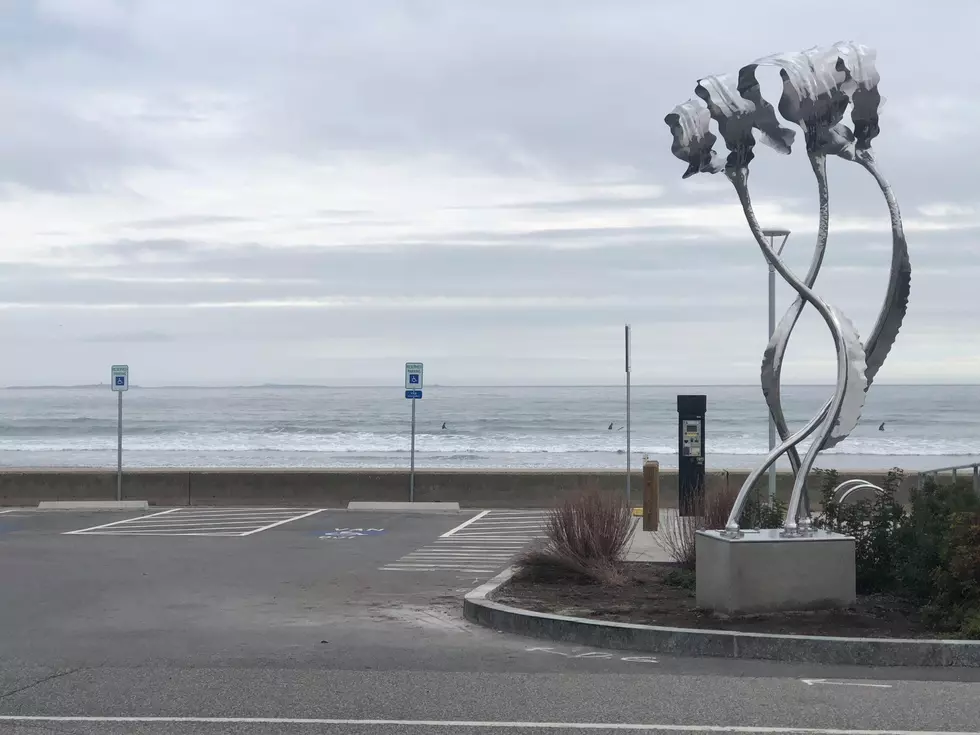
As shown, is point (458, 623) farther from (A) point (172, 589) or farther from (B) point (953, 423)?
(B) point (953, 423)

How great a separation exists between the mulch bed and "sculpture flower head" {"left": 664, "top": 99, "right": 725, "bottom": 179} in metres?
3.79

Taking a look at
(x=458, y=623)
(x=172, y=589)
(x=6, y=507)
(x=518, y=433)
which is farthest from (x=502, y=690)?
(x=518, y=433)

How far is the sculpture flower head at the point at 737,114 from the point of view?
10719 mm

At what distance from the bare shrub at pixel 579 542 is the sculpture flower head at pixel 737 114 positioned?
Result: 12.6 ft

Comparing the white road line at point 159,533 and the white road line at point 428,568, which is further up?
the white road line at point 428,568

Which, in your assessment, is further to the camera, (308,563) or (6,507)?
(6,507)

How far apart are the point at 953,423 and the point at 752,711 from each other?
3167 inches

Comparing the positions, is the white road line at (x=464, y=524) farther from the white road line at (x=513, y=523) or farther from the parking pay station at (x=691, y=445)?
the parking pay station at (x=691, y=445)

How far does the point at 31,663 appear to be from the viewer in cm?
862

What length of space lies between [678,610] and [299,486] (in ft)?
50.3

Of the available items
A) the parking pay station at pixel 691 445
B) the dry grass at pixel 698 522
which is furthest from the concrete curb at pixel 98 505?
the dry grass at pixel 698 522

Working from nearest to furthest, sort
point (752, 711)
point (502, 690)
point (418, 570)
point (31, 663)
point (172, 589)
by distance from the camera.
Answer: point (752, 711)
point (502, 690)
point (31, 663)
point (172, 589)
point (418, 570)

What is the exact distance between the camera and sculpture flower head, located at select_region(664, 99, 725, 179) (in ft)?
36.2

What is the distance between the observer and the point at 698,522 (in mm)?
12641
